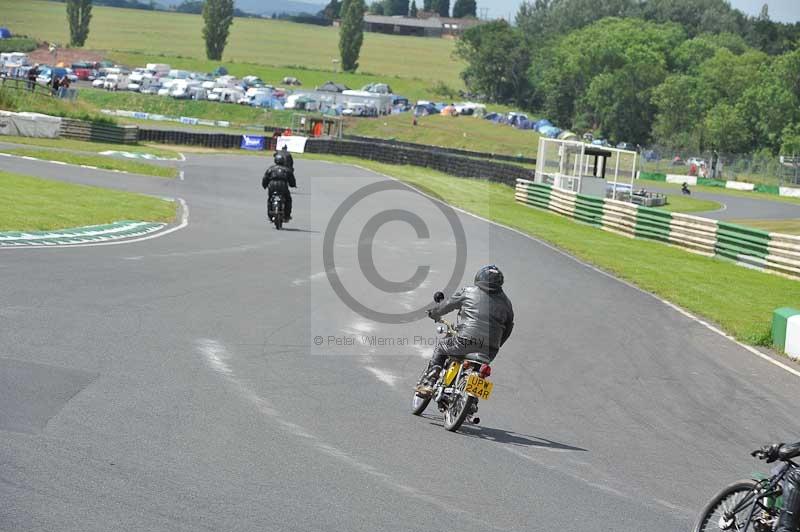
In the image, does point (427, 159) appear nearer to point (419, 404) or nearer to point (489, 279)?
point (419, 404)

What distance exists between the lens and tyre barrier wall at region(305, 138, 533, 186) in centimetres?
5635

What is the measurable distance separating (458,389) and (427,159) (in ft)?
170

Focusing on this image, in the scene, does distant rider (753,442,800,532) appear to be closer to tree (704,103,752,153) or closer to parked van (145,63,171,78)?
tree (704,103,752,153)

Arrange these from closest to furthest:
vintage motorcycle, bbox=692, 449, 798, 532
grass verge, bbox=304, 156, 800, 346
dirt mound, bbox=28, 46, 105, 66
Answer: vintage motorcycle, bbox=692, 449, 798, 532 → grass verge, bbox=304, 156, 800, 346 → dirt mound, bbox=28, 46, 105, 66

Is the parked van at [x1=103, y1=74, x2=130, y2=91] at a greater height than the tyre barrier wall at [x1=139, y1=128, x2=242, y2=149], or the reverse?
the parked van at [x1=103, y1=74, x2=130, y2=91]

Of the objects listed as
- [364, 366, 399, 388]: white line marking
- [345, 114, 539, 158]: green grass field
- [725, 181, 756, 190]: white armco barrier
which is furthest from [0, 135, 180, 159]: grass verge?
[345, 114, 539, 158]: green grass field

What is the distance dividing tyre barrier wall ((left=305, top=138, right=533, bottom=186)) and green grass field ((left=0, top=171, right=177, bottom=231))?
86.9 ft

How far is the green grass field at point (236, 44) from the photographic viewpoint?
164250 millimetres

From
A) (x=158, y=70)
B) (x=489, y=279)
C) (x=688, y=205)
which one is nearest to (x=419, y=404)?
(x=489, y=279)

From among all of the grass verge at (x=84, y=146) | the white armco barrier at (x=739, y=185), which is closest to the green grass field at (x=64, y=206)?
the grass verge at (x=84, y=146)

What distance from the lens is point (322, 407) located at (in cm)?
1100

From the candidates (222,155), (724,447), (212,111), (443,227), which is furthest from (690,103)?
(724,447)

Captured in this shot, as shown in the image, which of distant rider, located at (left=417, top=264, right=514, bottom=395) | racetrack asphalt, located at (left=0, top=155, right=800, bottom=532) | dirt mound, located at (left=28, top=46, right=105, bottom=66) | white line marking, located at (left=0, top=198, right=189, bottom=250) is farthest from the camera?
dirt mound, located at (left=28, top=46, right=105, bottom=66)

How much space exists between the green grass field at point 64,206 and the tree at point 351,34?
12197cm
